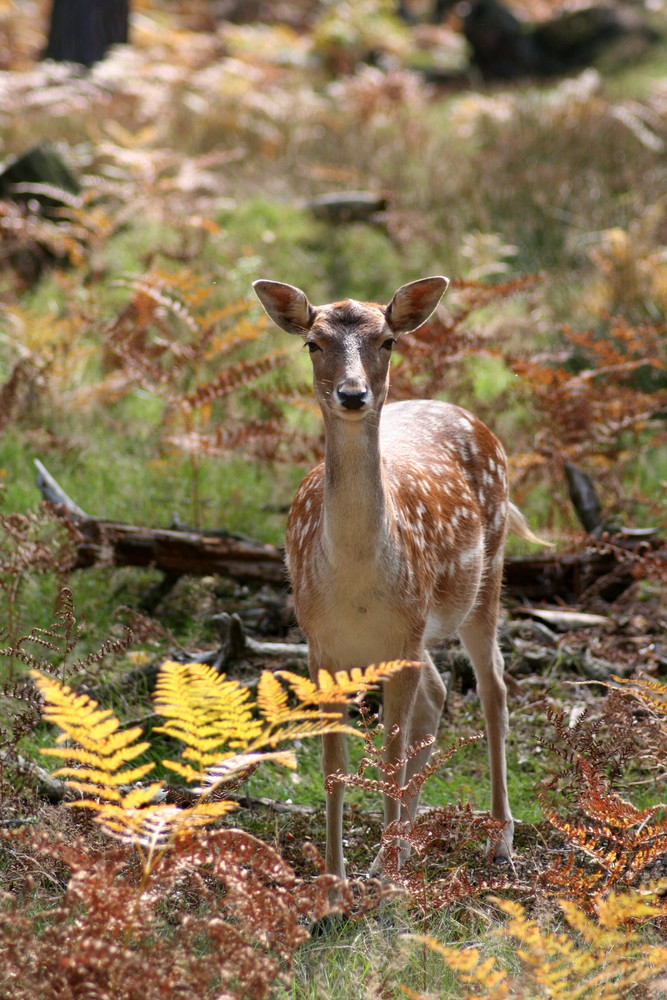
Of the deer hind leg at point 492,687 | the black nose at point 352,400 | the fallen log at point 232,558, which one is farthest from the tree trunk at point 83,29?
the black nose at point 352,400

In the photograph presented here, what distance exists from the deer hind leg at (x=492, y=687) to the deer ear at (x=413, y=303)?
138 centimetres

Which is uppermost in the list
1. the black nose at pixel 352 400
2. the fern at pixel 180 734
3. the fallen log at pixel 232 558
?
the black nose at pixel 352 400

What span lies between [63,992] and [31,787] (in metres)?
1.85

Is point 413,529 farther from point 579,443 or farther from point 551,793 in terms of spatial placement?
point 579,443

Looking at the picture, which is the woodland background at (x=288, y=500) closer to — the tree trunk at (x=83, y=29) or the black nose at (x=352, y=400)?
the tree trunk at (x=83, y=29)

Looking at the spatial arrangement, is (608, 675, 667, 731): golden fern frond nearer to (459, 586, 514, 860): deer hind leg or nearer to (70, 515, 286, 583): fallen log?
(459, 586, 514, 860): deer hind leg

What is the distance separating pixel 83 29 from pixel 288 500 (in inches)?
455

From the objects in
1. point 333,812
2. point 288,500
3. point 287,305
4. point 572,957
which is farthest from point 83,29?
point 572,957

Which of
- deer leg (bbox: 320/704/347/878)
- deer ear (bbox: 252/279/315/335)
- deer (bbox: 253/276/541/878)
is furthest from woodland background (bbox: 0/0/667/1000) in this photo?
deer ear (bbox: 252/279/315/335)

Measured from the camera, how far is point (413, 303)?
164 inches

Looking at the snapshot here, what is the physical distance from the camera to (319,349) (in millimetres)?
3932

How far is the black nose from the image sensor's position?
3574 mm

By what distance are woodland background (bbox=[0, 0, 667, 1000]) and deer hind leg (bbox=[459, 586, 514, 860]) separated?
175 millimetres

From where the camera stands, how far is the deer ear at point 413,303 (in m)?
4.07
